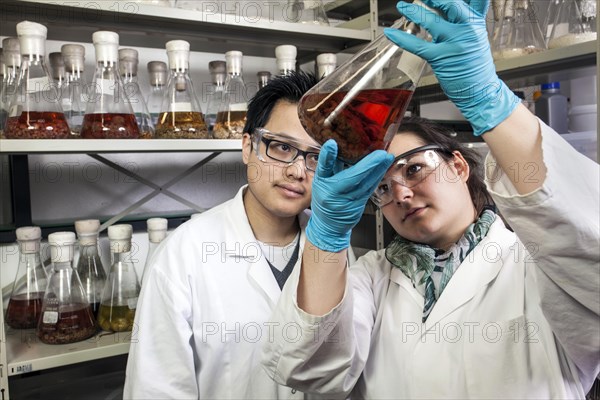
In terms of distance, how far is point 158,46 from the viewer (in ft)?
5.65

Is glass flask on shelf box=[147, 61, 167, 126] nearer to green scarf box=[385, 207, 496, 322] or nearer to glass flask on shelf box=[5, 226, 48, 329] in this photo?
glass flask on shelf box=[5, 226, 48, 329]

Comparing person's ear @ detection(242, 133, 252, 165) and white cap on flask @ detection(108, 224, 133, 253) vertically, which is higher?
person's ear @ detection(242, 133, 252, 165)

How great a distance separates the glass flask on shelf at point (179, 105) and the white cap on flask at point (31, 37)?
0.31 meters

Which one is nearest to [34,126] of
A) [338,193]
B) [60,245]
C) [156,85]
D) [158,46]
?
[60,245]

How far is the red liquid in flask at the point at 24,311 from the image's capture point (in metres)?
1.38

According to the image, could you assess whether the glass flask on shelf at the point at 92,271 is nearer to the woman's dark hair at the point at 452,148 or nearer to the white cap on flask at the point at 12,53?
the white cap on flask at the point at 12,53

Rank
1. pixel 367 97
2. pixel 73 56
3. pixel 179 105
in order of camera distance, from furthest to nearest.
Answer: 1. pixel 179 105
2. pixel 73 56
3. pixel 367 97

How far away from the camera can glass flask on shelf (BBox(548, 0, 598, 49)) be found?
4.38ft

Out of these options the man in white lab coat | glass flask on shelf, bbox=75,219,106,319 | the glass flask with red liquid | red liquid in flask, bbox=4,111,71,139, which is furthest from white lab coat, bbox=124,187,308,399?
the glass flask with red liquid

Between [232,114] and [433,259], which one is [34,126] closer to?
[232,114]

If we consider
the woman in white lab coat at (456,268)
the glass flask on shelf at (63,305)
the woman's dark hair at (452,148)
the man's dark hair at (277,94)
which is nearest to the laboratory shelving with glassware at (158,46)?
the glass flask on shelf at (63,305)

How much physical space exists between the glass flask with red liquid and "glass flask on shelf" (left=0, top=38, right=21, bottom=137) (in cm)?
87

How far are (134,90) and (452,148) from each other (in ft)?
2.98

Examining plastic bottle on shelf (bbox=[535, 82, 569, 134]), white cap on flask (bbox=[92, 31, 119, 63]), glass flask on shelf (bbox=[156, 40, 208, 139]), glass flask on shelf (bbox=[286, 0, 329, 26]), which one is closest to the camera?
white cap on flask (bbox=[92, 31, 119, 63])
